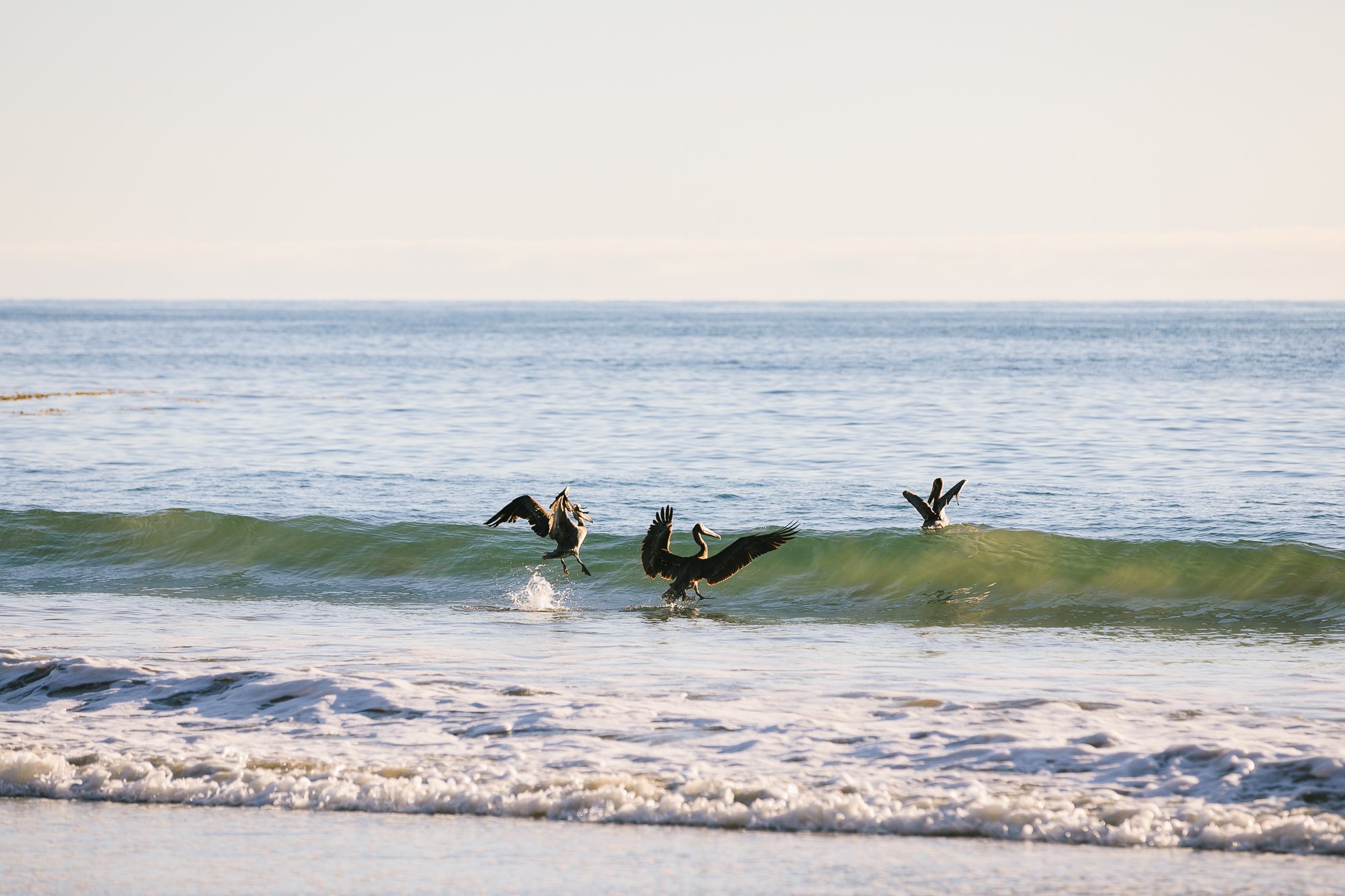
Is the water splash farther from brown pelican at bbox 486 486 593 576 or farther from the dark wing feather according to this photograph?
the dark wing feather

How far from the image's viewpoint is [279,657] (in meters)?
11.4

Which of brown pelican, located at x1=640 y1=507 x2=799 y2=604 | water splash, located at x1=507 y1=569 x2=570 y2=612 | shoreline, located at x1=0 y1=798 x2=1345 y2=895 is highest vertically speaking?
brown pelican, located at x1=640 y1=507 x2=799 y2=604

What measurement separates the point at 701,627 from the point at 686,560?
80 centimetres

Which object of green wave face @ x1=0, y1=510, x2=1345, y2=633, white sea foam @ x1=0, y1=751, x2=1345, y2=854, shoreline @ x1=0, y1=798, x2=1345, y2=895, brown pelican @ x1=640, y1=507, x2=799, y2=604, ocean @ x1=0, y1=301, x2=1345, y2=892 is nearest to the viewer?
shoreline @ x1=0, y1=798, x2=1345, y2=895

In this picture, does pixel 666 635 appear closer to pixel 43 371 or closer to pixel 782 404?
pixel 782 404

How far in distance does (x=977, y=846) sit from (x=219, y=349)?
9576 centimetres

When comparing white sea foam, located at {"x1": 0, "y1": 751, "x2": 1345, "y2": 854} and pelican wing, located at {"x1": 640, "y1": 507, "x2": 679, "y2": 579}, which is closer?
white sea foam, located at {"x1": 0, "y1": 751, "x2": 1345, "y2": 854}

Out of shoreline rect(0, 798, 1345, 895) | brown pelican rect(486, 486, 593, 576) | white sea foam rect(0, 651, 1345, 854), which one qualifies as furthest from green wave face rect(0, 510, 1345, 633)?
shoreline rect(0, 798, 1345, 895)

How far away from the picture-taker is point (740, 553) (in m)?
13.0

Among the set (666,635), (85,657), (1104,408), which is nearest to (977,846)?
(666,635)

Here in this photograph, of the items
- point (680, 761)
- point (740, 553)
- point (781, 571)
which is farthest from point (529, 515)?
point (680, 761)

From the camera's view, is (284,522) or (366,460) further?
(366,460)

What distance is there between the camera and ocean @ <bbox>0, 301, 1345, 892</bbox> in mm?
7859

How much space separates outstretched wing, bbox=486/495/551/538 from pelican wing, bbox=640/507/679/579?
157cm
